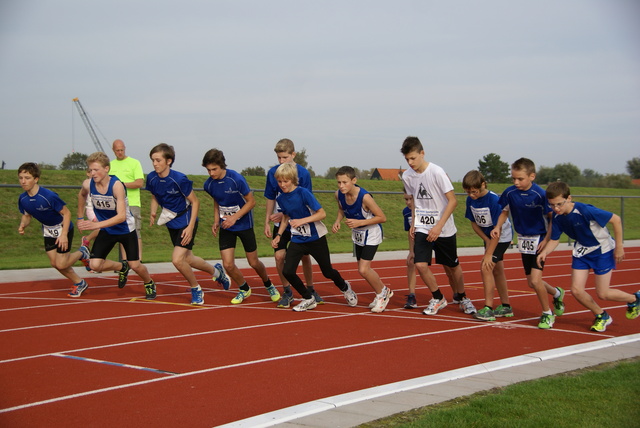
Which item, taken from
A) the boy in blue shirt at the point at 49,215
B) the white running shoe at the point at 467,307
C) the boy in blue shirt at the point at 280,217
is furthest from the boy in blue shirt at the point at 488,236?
the boy in blue shirt at the point at 49,215

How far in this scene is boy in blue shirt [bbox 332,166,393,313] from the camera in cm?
849

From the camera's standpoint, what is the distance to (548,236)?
7.52 metres

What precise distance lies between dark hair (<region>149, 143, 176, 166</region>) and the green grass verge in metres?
5.65

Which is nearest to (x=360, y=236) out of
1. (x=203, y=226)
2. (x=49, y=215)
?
(x=49, y=215)

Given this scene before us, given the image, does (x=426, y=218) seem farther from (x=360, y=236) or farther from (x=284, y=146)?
(x=284, y=146)

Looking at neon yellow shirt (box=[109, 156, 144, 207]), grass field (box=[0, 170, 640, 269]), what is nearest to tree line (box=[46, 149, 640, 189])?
grass field (box=[0, 170, 640, 269])

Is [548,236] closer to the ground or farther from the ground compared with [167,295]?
farther from the ground

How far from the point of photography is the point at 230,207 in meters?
9.15

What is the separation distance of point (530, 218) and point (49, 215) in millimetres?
6255

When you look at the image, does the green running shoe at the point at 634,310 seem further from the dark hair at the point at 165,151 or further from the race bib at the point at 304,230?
the dark hair at the point at 165,151

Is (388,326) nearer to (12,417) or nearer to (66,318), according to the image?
(66,318)

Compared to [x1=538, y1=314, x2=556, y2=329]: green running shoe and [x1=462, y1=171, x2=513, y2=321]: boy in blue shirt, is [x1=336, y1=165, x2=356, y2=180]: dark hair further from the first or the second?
[x1=538, y1=314, x2=556, y2=329]: green running shoe

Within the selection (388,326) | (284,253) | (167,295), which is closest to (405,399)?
(388,326)

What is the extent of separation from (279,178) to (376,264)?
6.99 metres
